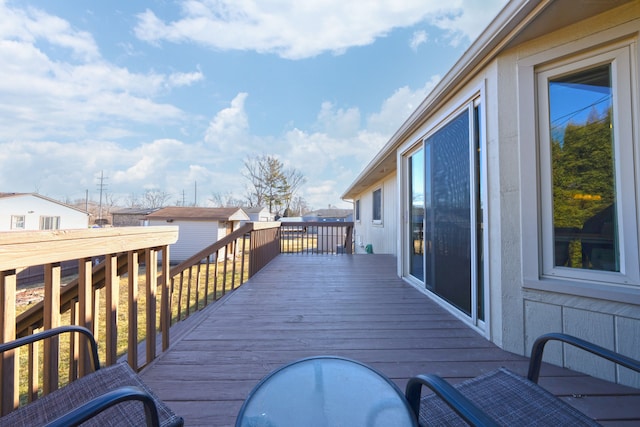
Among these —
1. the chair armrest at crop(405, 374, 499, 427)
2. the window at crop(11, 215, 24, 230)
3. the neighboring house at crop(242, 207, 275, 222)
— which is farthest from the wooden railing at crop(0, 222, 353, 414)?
the neighboring house at crop(242, 207, 275, 222)

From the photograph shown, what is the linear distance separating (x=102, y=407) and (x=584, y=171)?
271 centimetres

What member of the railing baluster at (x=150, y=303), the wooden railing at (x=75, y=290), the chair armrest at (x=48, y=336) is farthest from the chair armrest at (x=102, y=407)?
the railing baluster at (x=150, y=303)

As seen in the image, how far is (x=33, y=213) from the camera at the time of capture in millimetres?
14320

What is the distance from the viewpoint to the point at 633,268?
5.34 feet

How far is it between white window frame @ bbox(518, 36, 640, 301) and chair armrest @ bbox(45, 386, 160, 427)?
7.59 feet

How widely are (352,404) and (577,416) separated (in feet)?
2.90

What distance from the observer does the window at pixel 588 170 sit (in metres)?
1.66

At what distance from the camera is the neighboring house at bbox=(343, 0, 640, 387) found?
64.9 inches

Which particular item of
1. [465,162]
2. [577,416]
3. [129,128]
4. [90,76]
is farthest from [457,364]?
[129,128]

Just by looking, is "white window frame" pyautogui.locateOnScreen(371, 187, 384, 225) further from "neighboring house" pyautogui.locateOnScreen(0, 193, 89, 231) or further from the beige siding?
"neighboring house" pyautogui.locateOnScreen(0, 193, 89, 231)

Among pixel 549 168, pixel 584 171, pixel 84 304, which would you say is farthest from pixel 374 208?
pixel 84 304

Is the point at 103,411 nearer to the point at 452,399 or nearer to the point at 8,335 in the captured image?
the point at 8,335

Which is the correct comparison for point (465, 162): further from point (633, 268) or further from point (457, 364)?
point (457, 364)

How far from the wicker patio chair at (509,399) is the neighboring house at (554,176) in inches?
38.4
